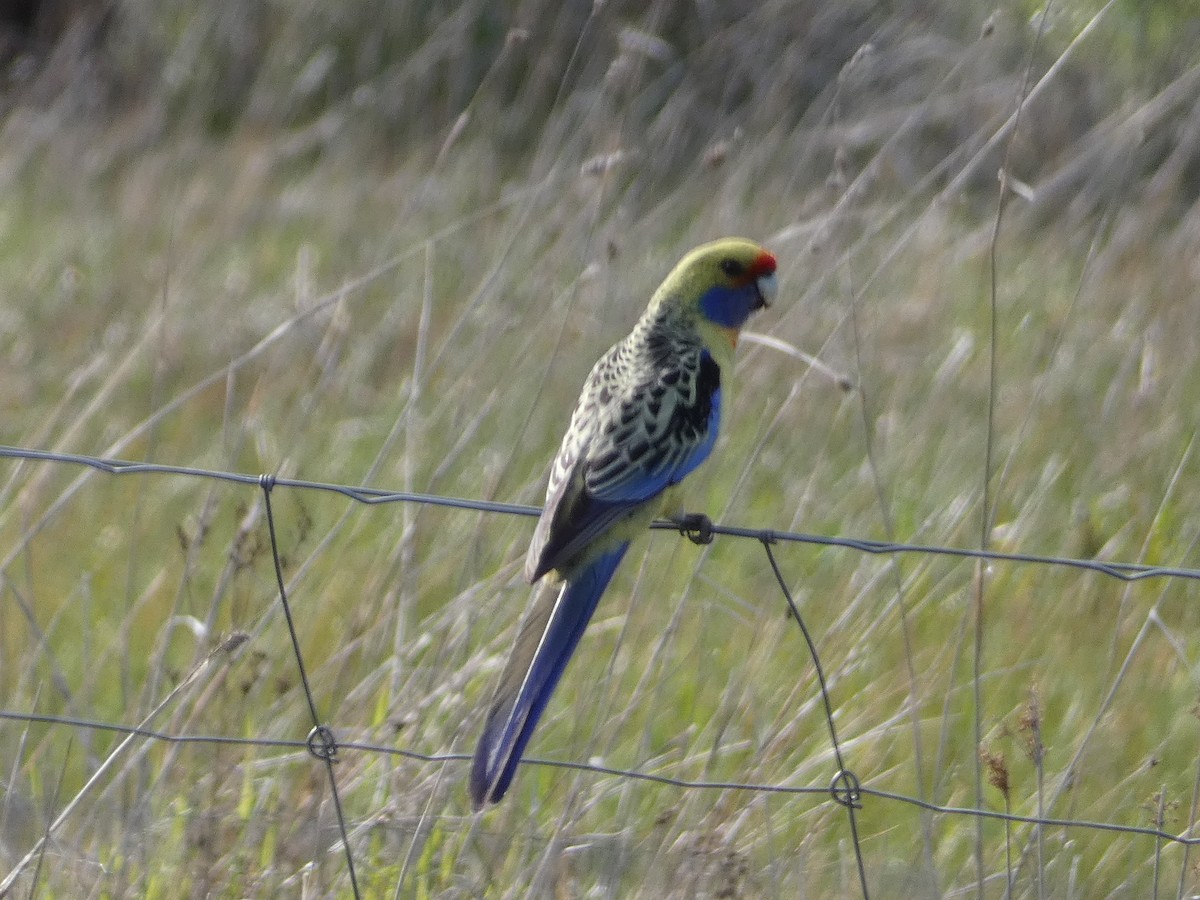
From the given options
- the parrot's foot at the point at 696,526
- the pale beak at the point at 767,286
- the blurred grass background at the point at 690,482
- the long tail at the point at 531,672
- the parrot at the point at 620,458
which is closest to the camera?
the long tail at the point at 531,672

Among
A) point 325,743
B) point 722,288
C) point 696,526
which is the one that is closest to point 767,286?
point 722,288

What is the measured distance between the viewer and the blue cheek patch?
3.76 meters

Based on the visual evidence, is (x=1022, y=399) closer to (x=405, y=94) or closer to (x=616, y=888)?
(x=616, y=888)

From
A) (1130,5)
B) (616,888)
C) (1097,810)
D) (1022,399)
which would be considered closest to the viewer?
(616,888)

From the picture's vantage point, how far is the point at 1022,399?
4957 millimetres

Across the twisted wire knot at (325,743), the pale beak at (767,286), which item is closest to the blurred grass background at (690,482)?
the pale beak at (767,286)

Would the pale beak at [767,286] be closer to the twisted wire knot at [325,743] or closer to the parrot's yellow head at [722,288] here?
the parrot's yellow head at [722,288]

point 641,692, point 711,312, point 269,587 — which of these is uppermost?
point 711,312

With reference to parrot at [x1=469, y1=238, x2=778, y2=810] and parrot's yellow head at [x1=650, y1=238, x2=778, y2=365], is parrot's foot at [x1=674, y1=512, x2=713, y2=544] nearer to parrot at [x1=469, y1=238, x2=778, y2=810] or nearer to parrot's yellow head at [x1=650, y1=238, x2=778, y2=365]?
Answer: parrot at [x1=469, y1=238, x2=778, y2=810]

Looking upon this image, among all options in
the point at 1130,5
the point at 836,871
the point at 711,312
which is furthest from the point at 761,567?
the point at 1130,5

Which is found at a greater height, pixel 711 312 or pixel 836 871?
pixel 711 312

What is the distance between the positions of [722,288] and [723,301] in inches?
1.2

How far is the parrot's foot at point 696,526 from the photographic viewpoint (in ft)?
10.8

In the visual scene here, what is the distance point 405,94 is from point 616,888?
5.37m
